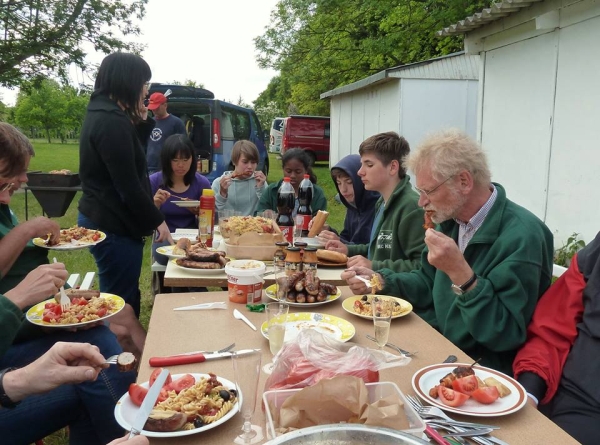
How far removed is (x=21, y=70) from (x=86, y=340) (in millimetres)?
15233

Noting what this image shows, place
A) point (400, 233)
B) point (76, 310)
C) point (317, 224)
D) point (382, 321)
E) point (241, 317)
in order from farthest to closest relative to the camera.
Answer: point (317, 224) → point (400, 233) → point (76, 310) → point (241, 317) → point (382, 321)

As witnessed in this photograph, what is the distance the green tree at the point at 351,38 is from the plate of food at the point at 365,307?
13357mm

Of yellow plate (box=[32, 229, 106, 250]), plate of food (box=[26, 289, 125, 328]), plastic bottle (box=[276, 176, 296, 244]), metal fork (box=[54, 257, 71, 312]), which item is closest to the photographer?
plate of food (box=[26, 289, 125, 328])

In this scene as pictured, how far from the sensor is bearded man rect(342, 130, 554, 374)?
2.04m

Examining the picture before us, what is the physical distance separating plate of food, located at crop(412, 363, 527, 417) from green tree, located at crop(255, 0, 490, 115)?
552 inches

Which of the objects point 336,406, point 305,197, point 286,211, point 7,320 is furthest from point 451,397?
point 305,197

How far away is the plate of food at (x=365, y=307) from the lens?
2.25 meters

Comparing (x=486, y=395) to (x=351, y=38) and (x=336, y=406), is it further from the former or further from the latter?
(x=351, y=38)

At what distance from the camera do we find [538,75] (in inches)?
277

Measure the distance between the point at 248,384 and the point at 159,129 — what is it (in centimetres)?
608

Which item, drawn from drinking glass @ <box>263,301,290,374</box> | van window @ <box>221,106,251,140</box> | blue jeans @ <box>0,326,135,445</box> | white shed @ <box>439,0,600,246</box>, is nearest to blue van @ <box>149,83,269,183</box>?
van window @ <box>221,106,251,140</box>

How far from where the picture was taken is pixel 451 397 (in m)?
1.51

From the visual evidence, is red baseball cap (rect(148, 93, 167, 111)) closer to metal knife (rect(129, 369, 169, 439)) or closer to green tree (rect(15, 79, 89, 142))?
metal knife (rect(129, 369, 169, 439))

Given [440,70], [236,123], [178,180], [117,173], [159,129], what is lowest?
[178,180]
